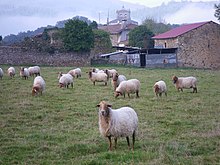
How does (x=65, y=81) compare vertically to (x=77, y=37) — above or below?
below

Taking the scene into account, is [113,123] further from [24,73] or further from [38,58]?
[38,58]

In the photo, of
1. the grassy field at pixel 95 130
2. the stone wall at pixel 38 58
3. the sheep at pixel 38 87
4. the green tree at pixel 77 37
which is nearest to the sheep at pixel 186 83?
the grassy field at pixel 95 130

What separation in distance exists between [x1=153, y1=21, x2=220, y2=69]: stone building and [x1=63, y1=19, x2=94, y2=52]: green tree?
10.7 m

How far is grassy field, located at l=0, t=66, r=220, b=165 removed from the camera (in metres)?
8.14

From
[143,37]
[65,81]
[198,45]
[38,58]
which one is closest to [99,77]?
[65,81]

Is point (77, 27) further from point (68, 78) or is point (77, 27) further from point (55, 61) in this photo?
point (68, 78)

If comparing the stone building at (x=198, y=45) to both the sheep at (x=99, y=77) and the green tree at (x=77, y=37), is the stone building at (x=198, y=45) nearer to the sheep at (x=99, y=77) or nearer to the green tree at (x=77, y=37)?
the green tree at (x=77, y=37)

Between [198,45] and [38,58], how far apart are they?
20865 mm

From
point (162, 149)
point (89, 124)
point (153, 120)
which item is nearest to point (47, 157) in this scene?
point (162, 149)

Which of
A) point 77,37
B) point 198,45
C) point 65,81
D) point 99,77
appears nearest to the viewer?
point 65,81

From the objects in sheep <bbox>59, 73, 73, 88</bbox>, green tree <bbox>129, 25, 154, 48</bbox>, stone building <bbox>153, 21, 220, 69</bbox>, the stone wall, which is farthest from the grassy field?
green tree <bbox>129, 25, 154, 48</bbox>

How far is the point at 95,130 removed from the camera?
1080 cm

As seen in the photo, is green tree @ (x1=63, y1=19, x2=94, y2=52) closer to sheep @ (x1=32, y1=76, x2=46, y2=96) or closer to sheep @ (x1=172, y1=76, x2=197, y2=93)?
sheep @ (x1=172, y1=76, x2=197, y2=93)

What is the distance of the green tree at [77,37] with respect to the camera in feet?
156
